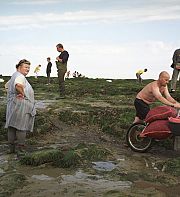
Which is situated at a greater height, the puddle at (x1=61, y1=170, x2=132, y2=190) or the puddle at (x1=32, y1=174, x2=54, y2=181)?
the puddle at (x1=32, y1=174, x2=54, y2=181)

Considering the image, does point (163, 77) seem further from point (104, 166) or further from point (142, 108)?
point (104, 166)

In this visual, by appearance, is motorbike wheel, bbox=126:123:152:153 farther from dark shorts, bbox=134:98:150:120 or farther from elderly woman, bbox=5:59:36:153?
elderly woman, bbox=5:59:36:153

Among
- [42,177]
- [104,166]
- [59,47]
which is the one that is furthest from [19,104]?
[59,47]

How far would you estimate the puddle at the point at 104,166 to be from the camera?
7.42 meters

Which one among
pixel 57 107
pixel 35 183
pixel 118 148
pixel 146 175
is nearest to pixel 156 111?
pixel 118 148

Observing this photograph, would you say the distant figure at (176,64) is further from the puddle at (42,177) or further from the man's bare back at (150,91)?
the puddle at (42,177)

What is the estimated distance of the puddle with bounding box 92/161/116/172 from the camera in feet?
24.3

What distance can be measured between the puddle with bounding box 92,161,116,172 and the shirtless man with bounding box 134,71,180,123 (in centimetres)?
191

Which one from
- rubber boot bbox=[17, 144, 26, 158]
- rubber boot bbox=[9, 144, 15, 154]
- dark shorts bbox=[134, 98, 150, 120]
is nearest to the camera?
rubber boot bbox=[17, 144, 26, 158]

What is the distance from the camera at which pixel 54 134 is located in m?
10.7

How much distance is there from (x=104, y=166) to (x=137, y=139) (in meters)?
1.96

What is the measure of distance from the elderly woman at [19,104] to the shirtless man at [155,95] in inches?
106

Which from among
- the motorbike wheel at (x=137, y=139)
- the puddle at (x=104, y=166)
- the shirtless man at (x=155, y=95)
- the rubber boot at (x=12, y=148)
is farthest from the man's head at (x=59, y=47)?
the puddle at (x=104, y=166)

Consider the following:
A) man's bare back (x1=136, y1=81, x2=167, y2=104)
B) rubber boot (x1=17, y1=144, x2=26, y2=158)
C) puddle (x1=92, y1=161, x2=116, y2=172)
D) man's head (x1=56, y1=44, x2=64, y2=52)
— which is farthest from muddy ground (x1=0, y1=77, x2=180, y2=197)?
man's head (x1=56, y1=44, x2=64, y2=52)
